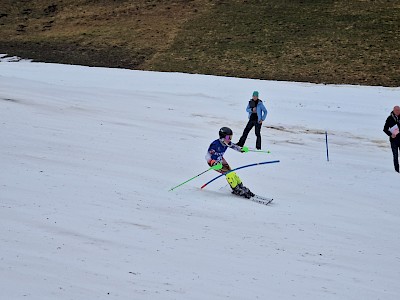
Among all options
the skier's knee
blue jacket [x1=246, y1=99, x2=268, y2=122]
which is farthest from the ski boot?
blue jacket [x1=246, y1=99, x2=268, y2=122]

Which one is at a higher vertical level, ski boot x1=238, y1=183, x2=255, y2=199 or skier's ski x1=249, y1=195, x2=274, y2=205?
ski boot x1=238, y1=183, x2=255, y2=199

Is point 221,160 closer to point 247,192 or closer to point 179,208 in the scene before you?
point 247,192

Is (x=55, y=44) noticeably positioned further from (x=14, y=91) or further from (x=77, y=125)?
(x=77, y=125)

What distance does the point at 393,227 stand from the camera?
12422mm

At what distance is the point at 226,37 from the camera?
4372 centimetres

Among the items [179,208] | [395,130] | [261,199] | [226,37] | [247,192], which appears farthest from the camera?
[226,37]

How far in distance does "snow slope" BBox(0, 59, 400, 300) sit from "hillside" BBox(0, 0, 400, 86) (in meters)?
14.5

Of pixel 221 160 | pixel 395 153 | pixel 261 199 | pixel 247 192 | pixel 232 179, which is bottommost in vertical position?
pixel 395 153

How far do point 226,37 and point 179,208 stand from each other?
32942 millimetres

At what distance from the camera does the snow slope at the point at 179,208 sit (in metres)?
8.80

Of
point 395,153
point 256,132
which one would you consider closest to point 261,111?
point 256,132

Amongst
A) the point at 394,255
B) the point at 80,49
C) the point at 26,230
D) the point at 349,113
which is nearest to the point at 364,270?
the point at 394,255

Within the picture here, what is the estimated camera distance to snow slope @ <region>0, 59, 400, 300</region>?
8.80 meters

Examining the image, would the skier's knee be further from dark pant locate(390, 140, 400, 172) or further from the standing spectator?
dark pant locate(390, 140, 400, 172)
